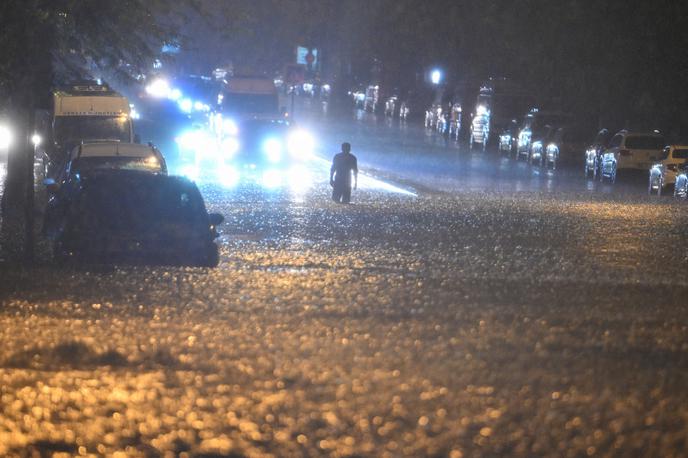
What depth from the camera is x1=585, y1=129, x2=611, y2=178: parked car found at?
40625mm

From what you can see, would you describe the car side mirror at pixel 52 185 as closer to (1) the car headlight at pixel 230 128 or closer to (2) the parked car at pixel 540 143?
(1) the car headlight at pixel 230 128

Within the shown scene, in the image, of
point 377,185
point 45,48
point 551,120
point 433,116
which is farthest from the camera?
point 433,116

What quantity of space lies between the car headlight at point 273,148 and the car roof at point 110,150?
17303 millimetres

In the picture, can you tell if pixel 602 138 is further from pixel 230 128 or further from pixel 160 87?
pixel 160 87

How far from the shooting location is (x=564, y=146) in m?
45.5

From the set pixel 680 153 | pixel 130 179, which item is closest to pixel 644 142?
pixel 680 153

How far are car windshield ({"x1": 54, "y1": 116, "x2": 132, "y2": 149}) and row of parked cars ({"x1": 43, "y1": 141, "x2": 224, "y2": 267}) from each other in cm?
1797

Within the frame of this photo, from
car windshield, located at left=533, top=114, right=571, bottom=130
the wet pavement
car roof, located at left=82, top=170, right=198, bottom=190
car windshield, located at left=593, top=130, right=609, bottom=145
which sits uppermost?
car windshield, located at left=533, top=114, right=571, bottom=130

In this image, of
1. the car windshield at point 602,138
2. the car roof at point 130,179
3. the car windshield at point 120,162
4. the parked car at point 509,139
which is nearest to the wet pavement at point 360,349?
the car roof at point 130,179

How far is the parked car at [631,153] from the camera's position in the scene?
127 feet

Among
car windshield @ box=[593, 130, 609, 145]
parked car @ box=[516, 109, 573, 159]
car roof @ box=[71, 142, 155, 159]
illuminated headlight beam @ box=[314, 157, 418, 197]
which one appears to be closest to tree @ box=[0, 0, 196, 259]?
car roof @ box=[71, 142, 155, 159]

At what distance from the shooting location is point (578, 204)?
2898cm

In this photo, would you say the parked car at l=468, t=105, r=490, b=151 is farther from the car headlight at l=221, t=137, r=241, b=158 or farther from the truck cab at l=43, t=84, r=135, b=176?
the truck cab at l=43, t=84, r=135, b=176

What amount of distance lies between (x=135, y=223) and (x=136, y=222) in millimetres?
27
